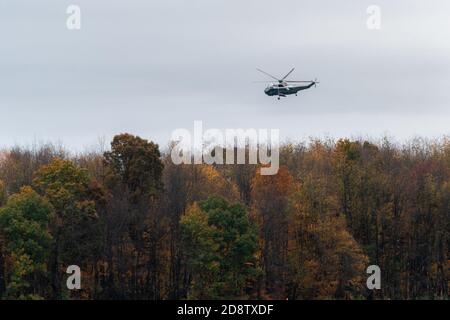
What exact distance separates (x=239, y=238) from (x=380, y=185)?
1798 centimetres

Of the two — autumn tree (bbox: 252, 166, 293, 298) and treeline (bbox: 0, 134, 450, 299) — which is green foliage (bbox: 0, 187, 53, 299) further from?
autumn tree (bbox: 252, 166, 293, 298)

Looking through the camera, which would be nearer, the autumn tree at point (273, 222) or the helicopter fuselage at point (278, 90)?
the helicopter fuselage at point (278, 90)

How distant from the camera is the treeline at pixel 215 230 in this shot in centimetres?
8419

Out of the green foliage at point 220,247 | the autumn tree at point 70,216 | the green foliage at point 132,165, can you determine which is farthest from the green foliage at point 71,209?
the green foliage at point 220,247

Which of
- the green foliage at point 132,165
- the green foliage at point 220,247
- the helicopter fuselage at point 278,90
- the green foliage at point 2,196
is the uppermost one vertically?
the helicopter fuselage at point 278,90

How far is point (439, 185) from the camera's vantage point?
10081 cm

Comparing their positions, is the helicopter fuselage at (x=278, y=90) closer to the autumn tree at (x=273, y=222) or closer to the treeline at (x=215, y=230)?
the treeline at (x=215, y=230)

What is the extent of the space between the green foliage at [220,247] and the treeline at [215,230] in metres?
0.10

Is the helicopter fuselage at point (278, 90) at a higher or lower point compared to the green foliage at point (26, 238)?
higher

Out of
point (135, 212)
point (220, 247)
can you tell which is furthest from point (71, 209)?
point (220, 247)

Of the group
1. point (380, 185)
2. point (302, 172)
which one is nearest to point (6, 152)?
point (302, 172)

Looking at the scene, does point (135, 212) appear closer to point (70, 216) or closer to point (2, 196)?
point (70, 216)

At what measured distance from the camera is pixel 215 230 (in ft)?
281

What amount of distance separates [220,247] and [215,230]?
1.46 meters
